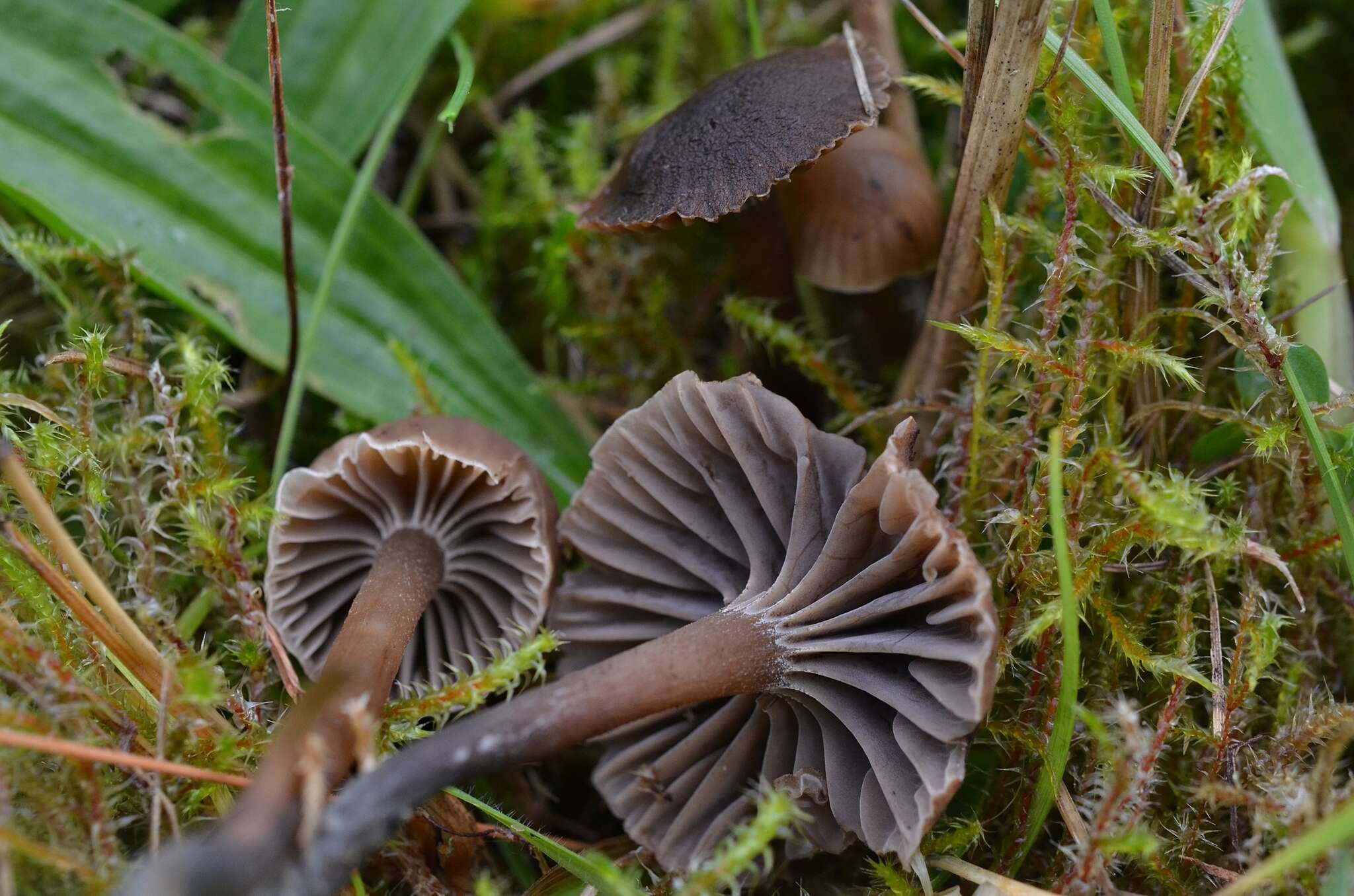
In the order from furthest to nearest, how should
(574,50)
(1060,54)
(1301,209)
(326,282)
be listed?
1. (574,50)
2. (326,282)
3. (1301,209)
4. (1060,54)

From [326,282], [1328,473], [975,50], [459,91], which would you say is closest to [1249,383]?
[1328,473]

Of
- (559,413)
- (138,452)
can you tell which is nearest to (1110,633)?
(559,413)

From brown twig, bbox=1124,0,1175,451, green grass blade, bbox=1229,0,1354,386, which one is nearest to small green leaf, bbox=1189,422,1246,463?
brown twig, bbox=1124,0,1175,451

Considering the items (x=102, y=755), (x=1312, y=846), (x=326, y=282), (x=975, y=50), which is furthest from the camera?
(x=326, y=282)

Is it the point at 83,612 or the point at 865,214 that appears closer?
the point at 83,612

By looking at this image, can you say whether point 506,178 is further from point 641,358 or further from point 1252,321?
point 1252,321

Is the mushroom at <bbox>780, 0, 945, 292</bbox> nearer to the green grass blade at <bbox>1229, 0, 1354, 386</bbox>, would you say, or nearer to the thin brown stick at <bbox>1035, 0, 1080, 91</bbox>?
the thin brown stick at <bbox>1035, 0, 1080, 91</bbox>

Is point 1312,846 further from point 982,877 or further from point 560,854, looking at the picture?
point 560,854
